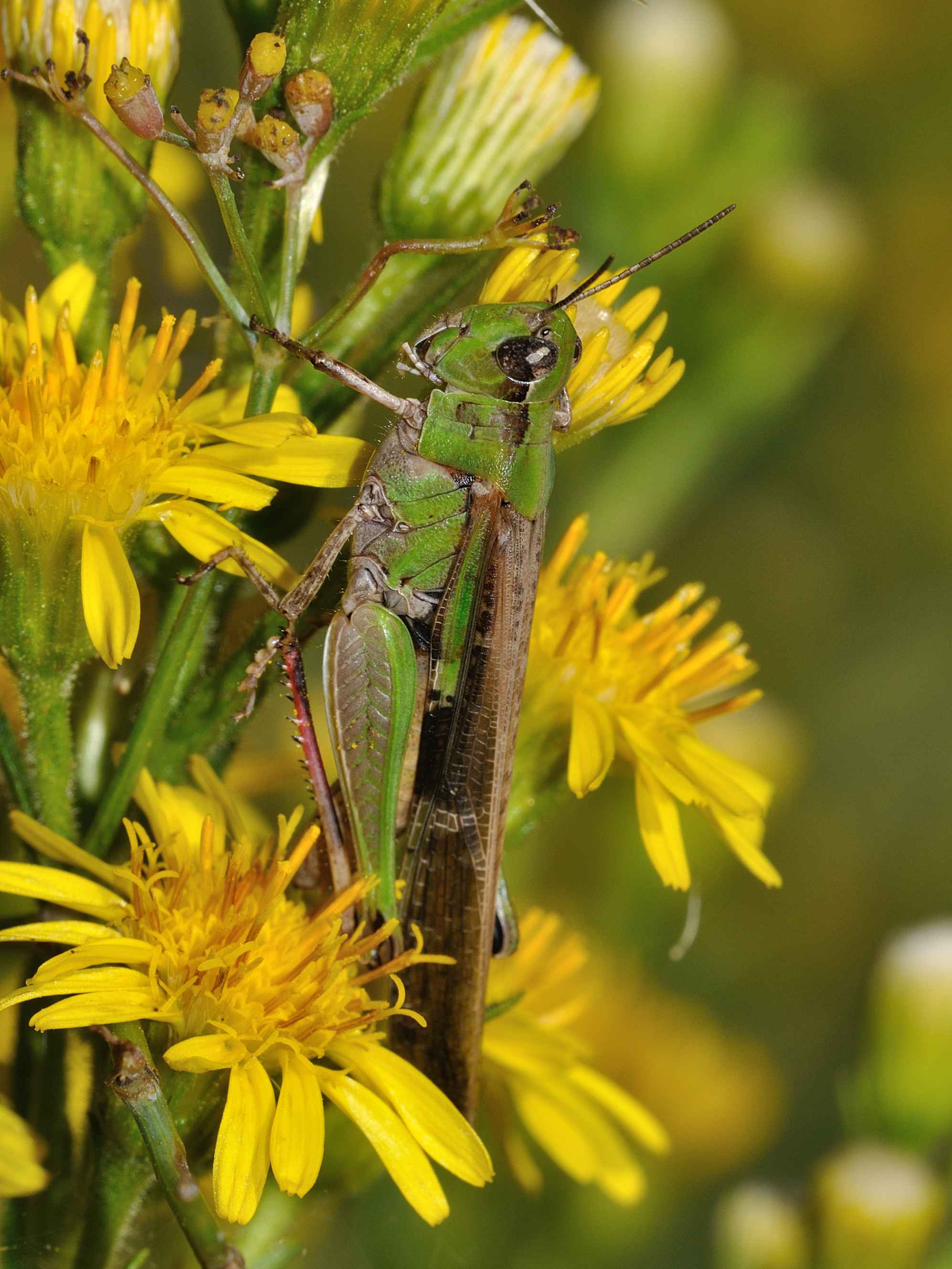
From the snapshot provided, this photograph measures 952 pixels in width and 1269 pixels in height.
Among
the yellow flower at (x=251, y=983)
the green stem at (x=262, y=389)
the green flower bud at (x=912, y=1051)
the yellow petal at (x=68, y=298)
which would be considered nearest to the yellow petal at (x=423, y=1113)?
the yellow flower at (x=251, y=983)

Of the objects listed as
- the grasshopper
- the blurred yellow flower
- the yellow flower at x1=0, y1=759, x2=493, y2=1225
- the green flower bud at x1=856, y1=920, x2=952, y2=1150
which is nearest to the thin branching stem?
the grasshopper

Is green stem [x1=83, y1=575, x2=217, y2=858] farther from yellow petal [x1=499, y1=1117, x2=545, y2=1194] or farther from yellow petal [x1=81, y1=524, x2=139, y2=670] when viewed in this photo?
yellow petal [x1=499, y1=1117, x2=545, y2=1194]

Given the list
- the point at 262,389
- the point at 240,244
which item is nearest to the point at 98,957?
the point at 262,389

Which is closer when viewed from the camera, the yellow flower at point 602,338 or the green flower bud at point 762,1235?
the yellow flower at point 602,338

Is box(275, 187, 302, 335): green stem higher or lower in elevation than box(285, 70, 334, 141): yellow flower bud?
lower

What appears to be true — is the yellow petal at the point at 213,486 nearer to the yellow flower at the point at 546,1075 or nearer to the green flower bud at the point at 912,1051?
the yellow flower at the point at 546,1075

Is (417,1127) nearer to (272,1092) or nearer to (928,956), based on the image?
(272,1092)
